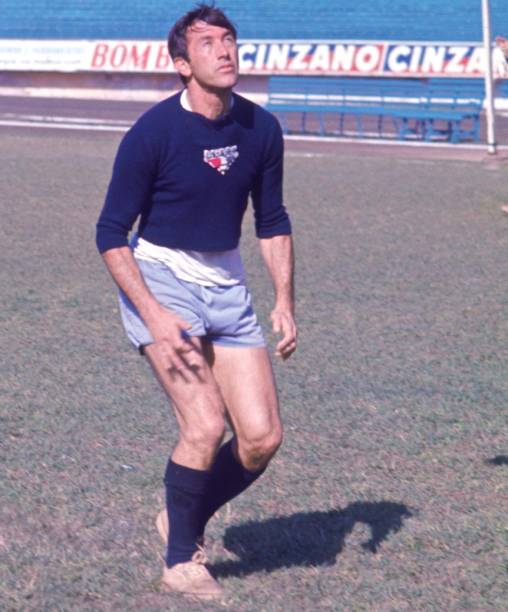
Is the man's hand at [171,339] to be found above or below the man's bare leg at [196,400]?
above

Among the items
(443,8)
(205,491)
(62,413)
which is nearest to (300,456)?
(62,413)

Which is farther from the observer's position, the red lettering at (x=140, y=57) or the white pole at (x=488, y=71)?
the red lettering at (x=140, y=57)

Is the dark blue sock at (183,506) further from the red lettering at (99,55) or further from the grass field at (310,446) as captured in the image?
the red lettering at (99,55)

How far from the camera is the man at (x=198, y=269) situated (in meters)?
4.00

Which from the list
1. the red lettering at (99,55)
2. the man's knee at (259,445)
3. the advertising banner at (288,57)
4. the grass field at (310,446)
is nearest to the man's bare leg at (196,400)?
the man's knee at (259,445)

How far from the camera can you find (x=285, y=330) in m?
4.33

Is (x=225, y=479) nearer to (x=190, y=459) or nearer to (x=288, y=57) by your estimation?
(x=190, y=459)

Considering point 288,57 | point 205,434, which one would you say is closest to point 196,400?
point 205,434

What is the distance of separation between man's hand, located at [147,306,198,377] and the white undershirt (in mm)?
220

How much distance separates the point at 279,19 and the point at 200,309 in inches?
1536

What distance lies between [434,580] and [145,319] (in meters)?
1.40

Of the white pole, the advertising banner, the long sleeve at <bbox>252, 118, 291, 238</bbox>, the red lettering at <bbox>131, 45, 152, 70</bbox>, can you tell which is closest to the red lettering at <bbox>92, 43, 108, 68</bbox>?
the advertising banner

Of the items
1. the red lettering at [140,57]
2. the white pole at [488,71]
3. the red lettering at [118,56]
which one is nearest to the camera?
the white pole at [488,71]

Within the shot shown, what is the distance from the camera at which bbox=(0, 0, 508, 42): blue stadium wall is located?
132ft
